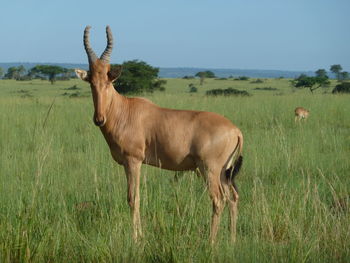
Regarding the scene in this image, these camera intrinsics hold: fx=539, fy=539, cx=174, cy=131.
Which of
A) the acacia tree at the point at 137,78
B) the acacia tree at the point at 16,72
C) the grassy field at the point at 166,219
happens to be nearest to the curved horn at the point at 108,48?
the grassy field at the point at 166,219

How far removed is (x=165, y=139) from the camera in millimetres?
4922

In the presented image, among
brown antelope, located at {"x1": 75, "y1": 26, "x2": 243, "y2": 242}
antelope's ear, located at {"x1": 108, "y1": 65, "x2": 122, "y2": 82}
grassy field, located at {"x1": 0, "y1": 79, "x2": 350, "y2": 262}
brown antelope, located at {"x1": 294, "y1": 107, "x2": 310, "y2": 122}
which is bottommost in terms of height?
grassy field, located at {"x1": 0, "y1": 79, "x2": 350, "y2": 262}

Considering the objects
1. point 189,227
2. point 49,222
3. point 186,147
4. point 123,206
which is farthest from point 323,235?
point 49,222

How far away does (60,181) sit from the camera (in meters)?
6.00

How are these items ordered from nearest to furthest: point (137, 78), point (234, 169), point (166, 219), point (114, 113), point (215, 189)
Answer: point (166, 219), point (215, 189), point (234, 169), point (114, 113), point (137, 78)

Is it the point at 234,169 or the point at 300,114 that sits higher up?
the point at 234,169

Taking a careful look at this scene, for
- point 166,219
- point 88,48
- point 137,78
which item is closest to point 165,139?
point 166,219

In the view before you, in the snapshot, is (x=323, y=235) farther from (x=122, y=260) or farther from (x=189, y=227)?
(x=122, y=260)

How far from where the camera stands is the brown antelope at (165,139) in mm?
4754

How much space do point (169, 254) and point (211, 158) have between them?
121 cm

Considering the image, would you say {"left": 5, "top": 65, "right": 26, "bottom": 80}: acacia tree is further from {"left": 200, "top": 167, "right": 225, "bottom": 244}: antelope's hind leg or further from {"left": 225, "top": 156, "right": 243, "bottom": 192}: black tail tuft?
{"left": 200, "top": 167, "right": 225, "bottom": 244}: antelope's hind leg

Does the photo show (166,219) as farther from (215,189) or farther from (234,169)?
(234,169)

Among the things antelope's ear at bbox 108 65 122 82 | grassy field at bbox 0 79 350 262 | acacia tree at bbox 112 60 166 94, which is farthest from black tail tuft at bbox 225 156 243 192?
acacia tree at bbox 112 60 166 94

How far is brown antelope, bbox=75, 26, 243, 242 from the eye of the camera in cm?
475
